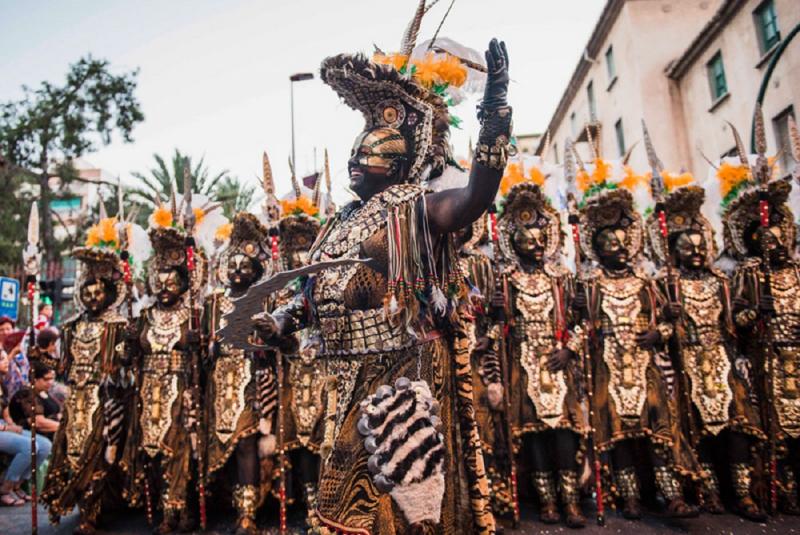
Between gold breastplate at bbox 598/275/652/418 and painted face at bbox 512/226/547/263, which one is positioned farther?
painted face at bbox 512/226/547/263

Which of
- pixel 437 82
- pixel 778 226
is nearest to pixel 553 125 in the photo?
pixel 778 226

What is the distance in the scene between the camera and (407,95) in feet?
10.1

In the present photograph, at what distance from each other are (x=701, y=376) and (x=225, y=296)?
188 inches

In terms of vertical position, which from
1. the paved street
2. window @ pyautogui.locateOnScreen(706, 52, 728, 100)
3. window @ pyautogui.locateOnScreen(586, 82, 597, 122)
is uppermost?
window @ pyautogui.locateOnScreen(586, 82, 597, 122)

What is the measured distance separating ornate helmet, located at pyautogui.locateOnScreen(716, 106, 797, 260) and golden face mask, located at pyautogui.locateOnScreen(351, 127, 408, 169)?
15.4ft

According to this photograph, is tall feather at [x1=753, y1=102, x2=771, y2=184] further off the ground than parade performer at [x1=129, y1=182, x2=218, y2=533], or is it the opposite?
tall feather at [x1=753, y1=102, x2=771, y2=184]

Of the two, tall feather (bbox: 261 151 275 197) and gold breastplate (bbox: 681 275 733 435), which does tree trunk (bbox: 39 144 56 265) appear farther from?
gold breastplate (bbox: 681 275 733 435)

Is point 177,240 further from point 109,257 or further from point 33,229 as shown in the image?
point 33,229

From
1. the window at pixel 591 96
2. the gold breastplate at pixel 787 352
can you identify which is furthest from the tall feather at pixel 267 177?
the window at pixel 591 96

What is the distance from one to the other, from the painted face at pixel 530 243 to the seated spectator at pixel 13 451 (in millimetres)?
5864

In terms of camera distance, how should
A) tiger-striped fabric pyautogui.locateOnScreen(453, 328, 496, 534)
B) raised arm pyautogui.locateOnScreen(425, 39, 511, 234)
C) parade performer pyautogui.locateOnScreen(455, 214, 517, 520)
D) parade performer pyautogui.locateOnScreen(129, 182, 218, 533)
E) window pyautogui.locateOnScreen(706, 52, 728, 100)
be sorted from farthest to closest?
window pyautogui.locateOnScreen(706, 52, 728, 100)
parade performer pyautogui.locateOnScreen(129, 182, 218, 533)
parade performer pyautogui.locateOnScreen(455, 214, 517, 520)
tiger-striped fabric pyautogui.locateOnScreen(453, 328, 496, 534)
raised arm pyautogui.locateOnScreen(425, 39, 511, 234)

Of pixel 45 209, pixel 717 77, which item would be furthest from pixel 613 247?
pixel 45 209

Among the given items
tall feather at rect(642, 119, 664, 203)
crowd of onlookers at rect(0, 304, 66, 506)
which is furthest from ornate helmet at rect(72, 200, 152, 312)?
tall feather at rect(642, 119, 664, 203)

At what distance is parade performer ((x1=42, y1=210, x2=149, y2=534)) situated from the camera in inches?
228
